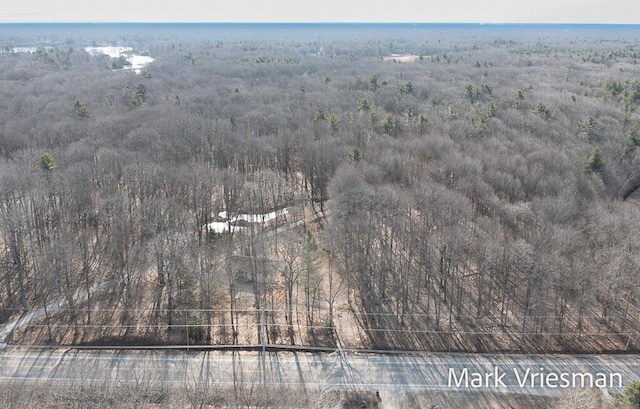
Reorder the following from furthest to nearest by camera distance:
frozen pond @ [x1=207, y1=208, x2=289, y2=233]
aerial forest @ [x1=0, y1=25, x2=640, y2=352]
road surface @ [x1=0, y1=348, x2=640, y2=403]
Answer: frozen pond @ [x1=207, y1=208, x2=289, y2=233] → aerial forest @ [x1=0, y1=25, x2=640, y2=352] → road surface @ [x1=0, y1=348, x2=640, y2=403]

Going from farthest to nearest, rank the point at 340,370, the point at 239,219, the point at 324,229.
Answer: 1. the point at 239,219
2. the point at 324,229
3. the point at 340,370

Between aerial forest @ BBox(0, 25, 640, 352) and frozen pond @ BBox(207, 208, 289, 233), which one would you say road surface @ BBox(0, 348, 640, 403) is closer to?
aerial forest @ BBox(0, 25, 640, 352)

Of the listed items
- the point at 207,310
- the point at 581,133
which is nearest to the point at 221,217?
the point at 207,310

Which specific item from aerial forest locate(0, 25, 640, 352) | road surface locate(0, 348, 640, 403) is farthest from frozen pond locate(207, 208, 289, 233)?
road surface locate(0, 348, 640, 403)

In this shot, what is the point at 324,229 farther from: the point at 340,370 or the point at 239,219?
the point at 340,370

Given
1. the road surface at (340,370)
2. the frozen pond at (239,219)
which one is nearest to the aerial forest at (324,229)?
the frozen pond at (239,219)

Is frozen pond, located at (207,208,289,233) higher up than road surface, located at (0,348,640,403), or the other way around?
frozen pond, located at (207,208,289,233)

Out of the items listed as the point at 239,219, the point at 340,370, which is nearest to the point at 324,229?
the point at 239,219
